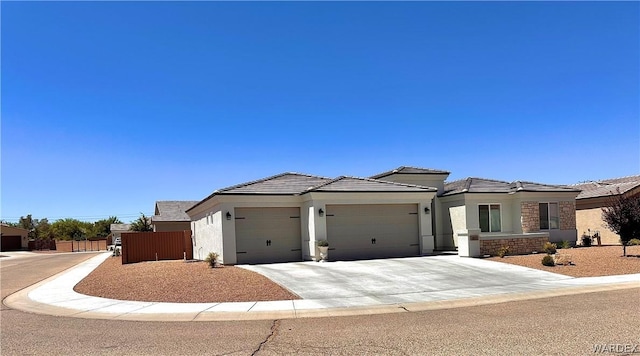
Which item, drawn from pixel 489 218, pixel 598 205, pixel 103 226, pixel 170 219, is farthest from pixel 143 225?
pixel 103 226

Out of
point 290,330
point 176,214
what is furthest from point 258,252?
point 176,214

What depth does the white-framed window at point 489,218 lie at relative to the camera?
25.7 m

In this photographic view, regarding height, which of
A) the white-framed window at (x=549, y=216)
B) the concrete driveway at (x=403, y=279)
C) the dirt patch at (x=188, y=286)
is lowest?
the concrete driveway at (x=403, y=279)

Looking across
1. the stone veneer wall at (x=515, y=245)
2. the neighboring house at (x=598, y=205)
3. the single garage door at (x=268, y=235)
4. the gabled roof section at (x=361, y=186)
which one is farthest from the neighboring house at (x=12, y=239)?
the neighboring house at (x=598, y=205)

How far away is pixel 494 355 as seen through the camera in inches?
272

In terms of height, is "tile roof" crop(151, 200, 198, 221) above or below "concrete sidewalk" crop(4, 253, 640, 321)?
above

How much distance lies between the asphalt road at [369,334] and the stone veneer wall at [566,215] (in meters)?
17.0

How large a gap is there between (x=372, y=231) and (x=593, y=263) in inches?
370

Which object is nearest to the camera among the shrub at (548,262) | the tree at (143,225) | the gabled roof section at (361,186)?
the shrub at (548,262)

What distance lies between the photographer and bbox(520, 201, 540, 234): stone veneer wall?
2570 cm

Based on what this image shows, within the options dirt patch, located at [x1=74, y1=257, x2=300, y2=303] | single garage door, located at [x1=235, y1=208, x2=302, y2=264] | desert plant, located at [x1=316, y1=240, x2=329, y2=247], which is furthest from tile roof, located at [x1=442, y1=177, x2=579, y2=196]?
dirt patch, located at [x1=74, y1=257, x2=300, y2=303]

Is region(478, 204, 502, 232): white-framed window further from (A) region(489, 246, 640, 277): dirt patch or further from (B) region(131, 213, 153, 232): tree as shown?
(B) region(131, 213, 153, 232): tree

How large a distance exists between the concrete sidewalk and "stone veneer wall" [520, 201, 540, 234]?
8209mm

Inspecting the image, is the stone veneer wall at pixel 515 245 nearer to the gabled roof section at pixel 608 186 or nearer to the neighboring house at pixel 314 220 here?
the neighboring house at pixel 314 220
